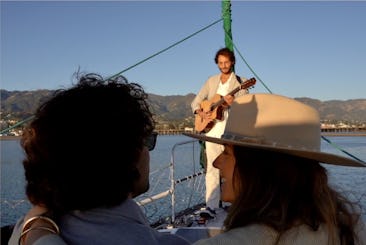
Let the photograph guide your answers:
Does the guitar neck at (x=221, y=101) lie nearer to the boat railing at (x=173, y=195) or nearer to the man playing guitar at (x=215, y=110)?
the man playing guitar at (x=215, y=110)

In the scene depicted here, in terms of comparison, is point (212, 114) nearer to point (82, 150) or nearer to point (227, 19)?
point (227, 19)

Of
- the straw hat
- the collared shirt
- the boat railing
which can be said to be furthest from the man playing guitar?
the collared shirt

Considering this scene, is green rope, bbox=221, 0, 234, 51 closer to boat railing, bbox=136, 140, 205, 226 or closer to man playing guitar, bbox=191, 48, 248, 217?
man playing guitar, bbox=191, 48, 248, 217

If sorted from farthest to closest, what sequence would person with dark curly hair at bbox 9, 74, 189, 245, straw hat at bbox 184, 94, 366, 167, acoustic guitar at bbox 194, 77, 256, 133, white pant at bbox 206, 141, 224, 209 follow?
white pant at bbox 206, 141, 224, 209 → acoustic guitar at bbox 194, 77, 256, 133 → straw hat at bbox 184, 94, 366, 167 → person with dark curly hair at bbox 9, 74, 189, 245

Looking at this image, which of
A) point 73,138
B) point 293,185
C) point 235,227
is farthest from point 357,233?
point 73,138

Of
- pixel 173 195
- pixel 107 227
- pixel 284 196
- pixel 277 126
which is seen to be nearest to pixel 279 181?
pixel 284 196

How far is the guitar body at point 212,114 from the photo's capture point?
16.5ft

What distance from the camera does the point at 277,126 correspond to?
4.72 ft

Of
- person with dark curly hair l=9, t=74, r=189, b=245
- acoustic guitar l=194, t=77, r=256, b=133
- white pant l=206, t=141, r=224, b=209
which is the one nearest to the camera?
person with dark curly hair l=9, t=74, r=189, b=245

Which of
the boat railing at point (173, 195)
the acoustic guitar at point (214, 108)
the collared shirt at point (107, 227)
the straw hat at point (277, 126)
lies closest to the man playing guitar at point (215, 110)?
the acoustic guitar at point (214, 108)

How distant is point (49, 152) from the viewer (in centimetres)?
122

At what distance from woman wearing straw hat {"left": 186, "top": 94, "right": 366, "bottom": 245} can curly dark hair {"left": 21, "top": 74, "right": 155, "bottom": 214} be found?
11.4 inches

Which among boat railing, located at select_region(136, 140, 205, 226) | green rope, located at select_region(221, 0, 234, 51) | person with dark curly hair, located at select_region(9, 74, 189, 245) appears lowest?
boat railing, located at select_region(136, 140, 205, 226)

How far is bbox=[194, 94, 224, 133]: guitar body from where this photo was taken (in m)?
5.02
